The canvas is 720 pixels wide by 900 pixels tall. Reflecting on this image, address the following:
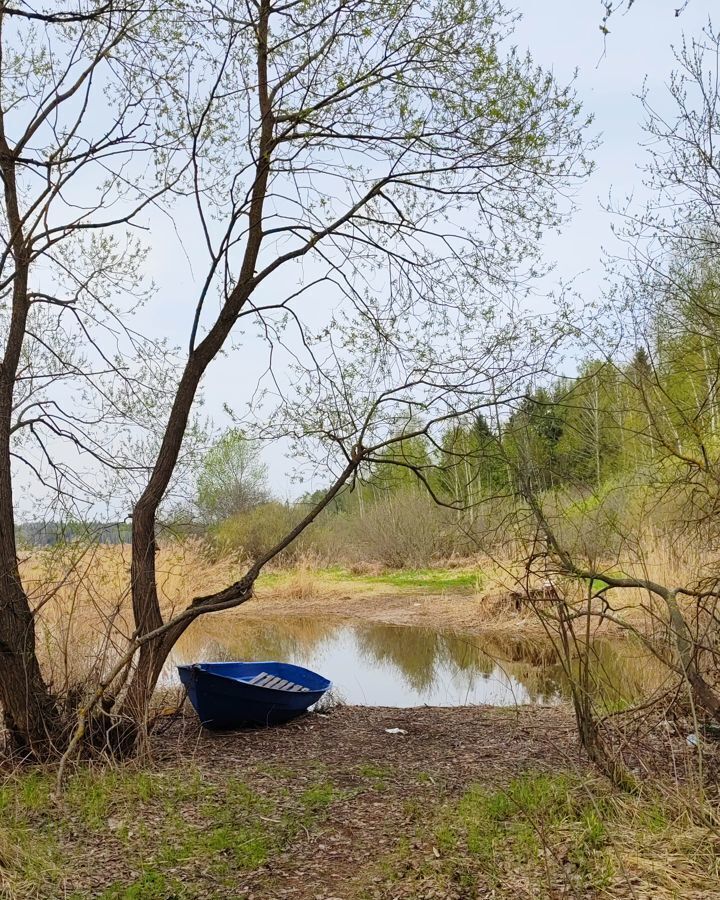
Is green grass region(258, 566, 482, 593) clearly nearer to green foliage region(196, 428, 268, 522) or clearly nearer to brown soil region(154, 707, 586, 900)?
green foliage region(196, 428, 268, 522)

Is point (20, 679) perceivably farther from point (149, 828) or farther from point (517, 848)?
point (517, 848)

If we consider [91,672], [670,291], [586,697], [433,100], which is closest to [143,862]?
[91,672]

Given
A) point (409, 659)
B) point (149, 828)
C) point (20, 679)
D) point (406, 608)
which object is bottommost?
point (409, 659)

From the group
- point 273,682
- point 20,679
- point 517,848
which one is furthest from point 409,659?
point 517,848

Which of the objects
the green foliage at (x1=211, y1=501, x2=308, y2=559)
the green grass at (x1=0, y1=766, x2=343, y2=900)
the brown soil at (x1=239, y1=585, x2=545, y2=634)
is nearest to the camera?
the green grass at (x1=0, y1=766, x2=343, y2=900)

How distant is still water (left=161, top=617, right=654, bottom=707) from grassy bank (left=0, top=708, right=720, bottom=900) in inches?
57.7

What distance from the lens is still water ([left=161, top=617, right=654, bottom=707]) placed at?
10.2 m

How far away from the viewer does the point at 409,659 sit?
13383 mm

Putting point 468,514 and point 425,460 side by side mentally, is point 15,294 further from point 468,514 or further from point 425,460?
point 468,514

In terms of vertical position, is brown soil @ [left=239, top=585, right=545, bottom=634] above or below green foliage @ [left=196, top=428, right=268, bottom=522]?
below

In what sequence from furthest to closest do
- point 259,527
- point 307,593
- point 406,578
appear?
point 259,527 < point 406,578 < point 307,593

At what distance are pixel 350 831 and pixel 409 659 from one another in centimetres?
862

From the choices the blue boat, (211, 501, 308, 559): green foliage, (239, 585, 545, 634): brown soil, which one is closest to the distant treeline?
the blue boat

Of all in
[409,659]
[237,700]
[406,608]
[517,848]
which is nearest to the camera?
[517,848]
